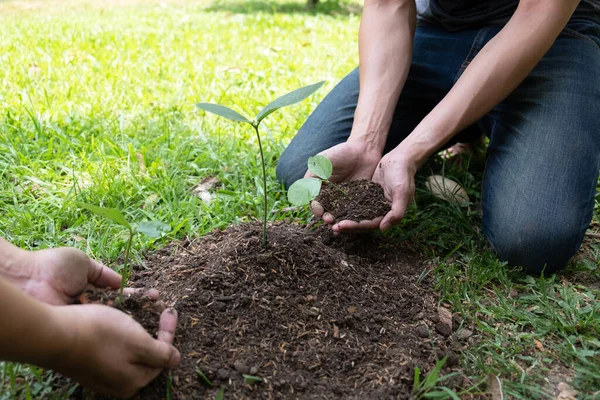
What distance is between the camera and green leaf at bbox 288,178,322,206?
57.4 inches

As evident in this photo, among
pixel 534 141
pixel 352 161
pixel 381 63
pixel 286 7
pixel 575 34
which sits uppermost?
pixel 575 34

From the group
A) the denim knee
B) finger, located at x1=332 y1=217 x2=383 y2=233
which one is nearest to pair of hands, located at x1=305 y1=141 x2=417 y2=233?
finger, located at x1=332 y1=217 x2=383 y2=233

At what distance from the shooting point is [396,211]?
1.66 meters

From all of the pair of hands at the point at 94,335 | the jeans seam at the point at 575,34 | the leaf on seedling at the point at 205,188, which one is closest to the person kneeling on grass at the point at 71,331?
the pair of hands at the point at 94,335

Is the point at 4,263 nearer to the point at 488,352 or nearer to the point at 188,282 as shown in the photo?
the point at 188,282

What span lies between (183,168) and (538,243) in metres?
1.35

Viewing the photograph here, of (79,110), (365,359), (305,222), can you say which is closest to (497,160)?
(305,222)

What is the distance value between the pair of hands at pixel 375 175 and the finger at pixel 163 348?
641mm

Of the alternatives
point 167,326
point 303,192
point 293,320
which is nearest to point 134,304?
point 167,326

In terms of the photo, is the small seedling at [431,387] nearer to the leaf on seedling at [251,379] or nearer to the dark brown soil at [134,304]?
the leaf on seedling at [251,379]

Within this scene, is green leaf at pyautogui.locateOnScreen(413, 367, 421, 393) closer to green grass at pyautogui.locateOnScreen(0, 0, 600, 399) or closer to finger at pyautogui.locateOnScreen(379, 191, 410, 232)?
green grass at pyautogui.locateOnScreen(0, 0, 600, 399)

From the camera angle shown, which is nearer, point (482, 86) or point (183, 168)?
point (482, 86)

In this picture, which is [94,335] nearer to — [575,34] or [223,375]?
[223,375]

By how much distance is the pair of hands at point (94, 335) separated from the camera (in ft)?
3.23
